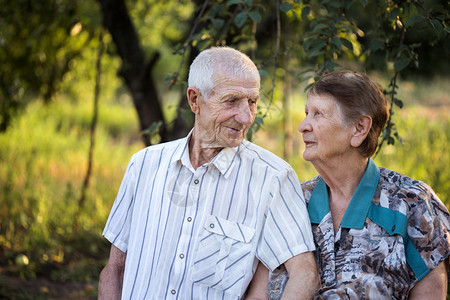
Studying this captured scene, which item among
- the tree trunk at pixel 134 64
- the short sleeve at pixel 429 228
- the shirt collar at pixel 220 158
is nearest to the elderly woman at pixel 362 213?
the short sleeve at pixel 429 228

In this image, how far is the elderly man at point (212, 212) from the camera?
2.00 m

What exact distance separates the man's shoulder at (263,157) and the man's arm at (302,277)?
37 centimetres

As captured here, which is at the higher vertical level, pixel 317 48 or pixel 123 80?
pixel 317 48

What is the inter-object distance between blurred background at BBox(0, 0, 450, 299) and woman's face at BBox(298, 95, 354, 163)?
0.48 metres

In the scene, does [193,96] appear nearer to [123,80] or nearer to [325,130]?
[325,130]

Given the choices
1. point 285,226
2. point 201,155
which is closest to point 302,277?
point 285,226

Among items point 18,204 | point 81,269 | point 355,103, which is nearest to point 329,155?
point 355,103

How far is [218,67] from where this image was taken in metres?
2.07

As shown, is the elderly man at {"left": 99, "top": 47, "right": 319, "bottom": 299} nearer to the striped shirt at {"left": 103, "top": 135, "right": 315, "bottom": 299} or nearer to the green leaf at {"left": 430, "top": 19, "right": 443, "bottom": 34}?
the striped shirt at {"left": 103, "top": 135, "right": 315, "bottom": 299}

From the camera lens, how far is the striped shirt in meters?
2.00

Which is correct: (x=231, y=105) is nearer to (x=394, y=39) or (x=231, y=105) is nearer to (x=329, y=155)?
(x=329, y=155)

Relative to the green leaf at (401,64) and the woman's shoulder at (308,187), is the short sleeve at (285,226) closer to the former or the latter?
the woman's shoulder at (308,187)

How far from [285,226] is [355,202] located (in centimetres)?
29

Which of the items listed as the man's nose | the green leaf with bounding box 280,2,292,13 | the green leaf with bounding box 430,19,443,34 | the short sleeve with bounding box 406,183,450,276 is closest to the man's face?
the man's nose
